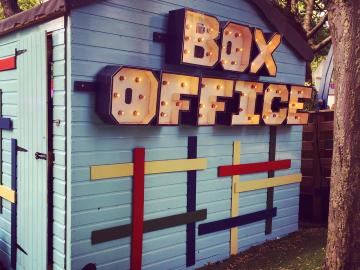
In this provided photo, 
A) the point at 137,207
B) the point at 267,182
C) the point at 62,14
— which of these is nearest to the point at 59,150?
the point at 137,207

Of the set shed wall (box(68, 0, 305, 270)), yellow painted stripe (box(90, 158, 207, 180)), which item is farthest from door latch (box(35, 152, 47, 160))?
yellow painted stripe (box(90, 158, 207, 180))

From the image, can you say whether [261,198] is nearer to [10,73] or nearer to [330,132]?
[330,132]

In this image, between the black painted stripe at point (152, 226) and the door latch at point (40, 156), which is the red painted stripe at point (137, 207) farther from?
the door latch at point (40, 156)

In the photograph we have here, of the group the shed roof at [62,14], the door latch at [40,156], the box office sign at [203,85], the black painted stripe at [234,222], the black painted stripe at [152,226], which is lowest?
the black painted stripe at [234,222]

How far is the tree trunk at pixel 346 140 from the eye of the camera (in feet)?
13.7

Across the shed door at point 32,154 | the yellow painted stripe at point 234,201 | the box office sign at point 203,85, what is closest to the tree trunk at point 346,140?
the box office sign at point 203,85

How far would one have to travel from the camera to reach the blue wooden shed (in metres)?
4.57

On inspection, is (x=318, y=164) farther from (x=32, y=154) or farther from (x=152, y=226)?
(x=32, y=154)

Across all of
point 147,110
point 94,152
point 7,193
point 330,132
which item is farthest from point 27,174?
point 330,132

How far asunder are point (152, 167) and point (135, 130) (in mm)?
512

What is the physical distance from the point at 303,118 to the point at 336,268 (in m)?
3.27

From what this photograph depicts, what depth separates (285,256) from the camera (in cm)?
623

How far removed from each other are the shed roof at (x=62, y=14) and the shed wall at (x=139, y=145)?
0.37 ft

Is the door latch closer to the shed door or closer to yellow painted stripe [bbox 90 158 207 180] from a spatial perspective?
the shed door
